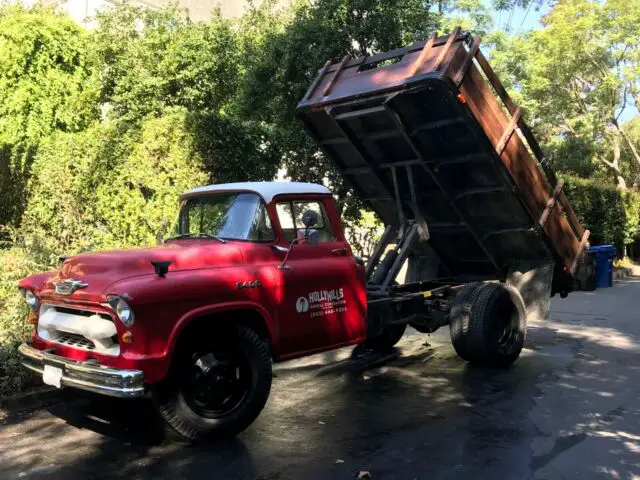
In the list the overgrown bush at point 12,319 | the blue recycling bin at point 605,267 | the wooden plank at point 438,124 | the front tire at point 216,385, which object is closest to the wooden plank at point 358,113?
the wooden plank at point 438,124

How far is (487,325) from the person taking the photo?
22.5 feet

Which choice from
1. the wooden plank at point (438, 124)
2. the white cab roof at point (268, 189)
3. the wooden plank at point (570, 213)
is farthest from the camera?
the wooden plank at point (570, 213)

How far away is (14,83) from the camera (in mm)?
13477

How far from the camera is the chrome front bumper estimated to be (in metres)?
4.12

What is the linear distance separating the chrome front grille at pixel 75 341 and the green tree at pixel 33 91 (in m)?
8.81

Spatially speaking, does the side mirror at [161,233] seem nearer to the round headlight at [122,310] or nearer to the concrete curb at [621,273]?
the round headlight at [122,310]

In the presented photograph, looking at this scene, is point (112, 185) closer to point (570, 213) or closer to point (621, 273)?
point (570, 213)

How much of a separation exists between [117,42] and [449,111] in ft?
35.6

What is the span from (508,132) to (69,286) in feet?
15.4

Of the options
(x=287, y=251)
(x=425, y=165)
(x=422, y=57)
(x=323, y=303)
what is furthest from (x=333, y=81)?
(x=323, y=303)

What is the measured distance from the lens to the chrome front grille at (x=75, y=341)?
4.60 m

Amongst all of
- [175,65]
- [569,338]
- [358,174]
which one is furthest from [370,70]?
[175,65]

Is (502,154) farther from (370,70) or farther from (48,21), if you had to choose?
(48,21)

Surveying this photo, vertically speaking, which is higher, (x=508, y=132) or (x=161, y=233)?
(x=508, y=132)
